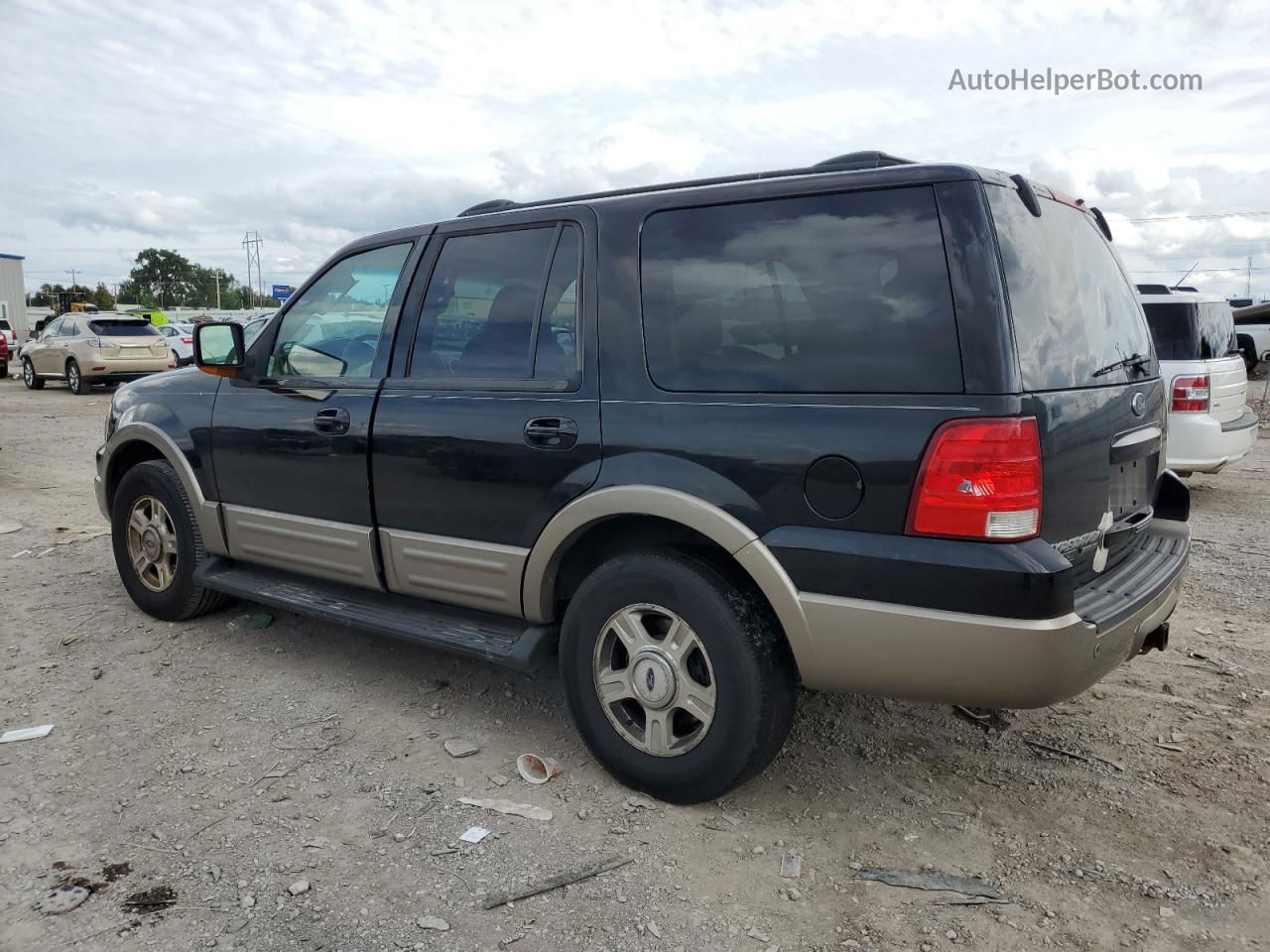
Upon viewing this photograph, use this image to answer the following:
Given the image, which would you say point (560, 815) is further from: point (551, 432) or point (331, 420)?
point (331, 420)

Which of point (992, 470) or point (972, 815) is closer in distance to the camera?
point (992, 470)

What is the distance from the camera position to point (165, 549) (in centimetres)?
486

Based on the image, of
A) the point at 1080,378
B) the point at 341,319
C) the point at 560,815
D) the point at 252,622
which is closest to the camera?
the point at 1080,378

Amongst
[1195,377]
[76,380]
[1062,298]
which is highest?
[1062,298]

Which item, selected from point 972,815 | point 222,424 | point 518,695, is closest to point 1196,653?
point 972,815

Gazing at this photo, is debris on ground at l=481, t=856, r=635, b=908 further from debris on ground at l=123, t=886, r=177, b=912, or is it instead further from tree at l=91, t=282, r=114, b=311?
tree at l=91, t=282, r=114, b=311

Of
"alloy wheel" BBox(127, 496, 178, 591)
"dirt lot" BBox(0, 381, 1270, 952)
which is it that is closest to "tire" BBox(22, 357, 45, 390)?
"alloy wheel" BBox(127, 496, 178, 591)

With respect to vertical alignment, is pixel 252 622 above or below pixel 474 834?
above

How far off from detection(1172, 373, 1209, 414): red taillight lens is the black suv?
171 inches

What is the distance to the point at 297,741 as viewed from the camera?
364 cm

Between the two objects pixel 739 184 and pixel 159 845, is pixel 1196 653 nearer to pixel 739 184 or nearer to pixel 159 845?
pixel 739 184

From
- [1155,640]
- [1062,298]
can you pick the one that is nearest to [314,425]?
[1062,298]

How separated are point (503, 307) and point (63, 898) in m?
2.29

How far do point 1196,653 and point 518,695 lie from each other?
308 cm
